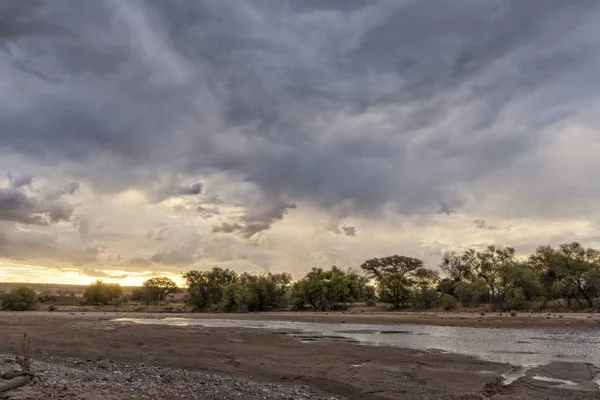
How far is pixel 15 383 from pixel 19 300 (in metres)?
95.5

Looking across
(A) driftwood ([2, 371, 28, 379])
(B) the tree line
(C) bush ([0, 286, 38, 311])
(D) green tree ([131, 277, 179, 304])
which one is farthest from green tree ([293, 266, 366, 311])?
(A) driftwood ([2, 371, 28, 379])

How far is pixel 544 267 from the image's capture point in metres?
85.1

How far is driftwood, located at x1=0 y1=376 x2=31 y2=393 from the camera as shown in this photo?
13863 millimetres

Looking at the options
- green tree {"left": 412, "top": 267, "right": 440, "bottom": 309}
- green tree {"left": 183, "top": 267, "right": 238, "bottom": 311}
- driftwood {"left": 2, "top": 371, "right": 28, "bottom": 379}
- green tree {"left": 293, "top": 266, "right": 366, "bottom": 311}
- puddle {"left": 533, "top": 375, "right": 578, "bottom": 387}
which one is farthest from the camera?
green tree {"left": 183, "top": 267, "right": 238, "bottom": 311}

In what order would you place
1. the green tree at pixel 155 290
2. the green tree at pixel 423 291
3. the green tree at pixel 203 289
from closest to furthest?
the green tree at pixel 423 291 < the green tree at pixel 203 289 < the green tree at pixel 155 290

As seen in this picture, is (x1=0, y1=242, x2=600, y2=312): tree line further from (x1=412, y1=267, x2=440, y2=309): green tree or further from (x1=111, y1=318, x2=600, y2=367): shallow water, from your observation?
(x1=111, y1=318, x2=600, y2=367): shallow water

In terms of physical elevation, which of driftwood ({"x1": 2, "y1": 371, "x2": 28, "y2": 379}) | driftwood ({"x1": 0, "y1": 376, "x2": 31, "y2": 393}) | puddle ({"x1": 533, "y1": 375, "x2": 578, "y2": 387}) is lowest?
puddle ({"x1": 533, "y1": 375, "x2": 578, "y2": 387})

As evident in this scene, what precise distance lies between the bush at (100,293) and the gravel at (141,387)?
104436 millimetres

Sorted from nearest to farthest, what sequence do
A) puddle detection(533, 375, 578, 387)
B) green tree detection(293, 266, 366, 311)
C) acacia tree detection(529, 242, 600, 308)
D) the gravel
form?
the gravel
puddle detection(533, 375, 578, 387)
acacia tree detection(529, 242, 600, 308)
green tree detection(293, 266, 366, 311)

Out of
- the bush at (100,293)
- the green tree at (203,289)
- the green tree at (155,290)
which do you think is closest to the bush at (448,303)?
the green tree at (203,289)

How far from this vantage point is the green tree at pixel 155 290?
123m

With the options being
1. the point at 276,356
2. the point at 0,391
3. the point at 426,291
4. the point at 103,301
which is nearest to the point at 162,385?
the point at 0,391

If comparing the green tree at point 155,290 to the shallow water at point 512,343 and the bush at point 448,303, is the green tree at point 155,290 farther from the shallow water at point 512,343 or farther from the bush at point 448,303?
the shallow water at point 512,343

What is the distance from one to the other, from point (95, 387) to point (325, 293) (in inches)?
3298
